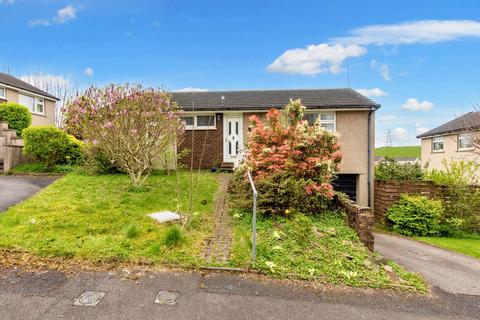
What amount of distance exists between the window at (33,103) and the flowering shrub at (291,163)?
19231mm

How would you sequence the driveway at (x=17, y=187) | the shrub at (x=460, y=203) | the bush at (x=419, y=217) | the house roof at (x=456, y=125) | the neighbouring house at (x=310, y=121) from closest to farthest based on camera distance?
the driveway at (x=17, y=187) → the bush at (x=419, y=217) → the shrub at (x=460, y=203) → the neighbouring house at (x=310, y=121) → the house roof at (x=456, y=125)

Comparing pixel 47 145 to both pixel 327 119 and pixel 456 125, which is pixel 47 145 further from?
pixel 456 125

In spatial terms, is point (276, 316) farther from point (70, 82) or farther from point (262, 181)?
point (70, 82)

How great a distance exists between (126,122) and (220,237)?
183 inches

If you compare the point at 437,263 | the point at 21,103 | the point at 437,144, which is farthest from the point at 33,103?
the point at 437,144

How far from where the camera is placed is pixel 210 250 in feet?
17.2

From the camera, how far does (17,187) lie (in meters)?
9.48

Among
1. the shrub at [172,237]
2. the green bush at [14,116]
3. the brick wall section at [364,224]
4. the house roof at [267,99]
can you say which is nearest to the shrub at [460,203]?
the house roof at [267,99]

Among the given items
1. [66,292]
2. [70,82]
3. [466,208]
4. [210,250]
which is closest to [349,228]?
[210,250]

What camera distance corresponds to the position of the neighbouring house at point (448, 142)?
19.4 metres

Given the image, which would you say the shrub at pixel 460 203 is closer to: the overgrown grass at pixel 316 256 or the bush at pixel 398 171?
the bush at pixel 398 171

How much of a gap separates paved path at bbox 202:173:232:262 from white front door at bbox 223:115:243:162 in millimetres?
5243

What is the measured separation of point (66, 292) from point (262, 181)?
15.5 ft

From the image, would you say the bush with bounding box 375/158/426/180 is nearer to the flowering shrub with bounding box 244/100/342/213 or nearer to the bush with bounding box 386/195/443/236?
the bush with bounding box 386/195/443/236
